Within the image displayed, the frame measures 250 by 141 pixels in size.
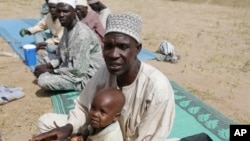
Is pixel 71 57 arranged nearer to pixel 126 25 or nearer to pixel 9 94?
pixel 9 94

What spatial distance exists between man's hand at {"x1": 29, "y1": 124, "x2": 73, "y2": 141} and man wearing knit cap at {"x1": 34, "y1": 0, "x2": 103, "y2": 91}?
165 cm

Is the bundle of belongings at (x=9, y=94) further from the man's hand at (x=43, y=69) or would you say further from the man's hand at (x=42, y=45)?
the man's hand at (x=42, y=45)

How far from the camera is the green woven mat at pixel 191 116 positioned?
3363mm

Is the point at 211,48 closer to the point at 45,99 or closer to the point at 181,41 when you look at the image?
the point at 181,41

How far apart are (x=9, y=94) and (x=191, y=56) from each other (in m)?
3.12

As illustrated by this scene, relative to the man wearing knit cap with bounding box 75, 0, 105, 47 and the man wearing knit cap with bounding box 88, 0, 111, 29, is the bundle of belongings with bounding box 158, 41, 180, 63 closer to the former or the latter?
the man wearing knit cap with bounding box 88, 0, 111, 29

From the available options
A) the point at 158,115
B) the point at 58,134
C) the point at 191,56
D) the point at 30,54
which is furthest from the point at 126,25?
the point at 191,56

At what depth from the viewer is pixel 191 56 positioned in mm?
5848

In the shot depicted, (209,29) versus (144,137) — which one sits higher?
(144,137)

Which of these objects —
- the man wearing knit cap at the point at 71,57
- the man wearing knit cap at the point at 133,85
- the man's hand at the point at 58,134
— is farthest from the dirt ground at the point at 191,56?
the man wearing knit cap at the point at 133,85

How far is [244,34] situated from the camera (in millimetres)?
7328

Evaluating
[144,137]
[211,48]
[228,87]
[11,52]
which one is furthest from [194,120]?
[11,52]

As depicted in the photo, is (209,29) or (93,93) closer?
(93,93)

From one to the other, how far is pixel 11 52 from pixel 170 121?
421 cm
